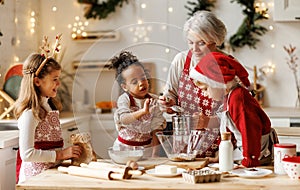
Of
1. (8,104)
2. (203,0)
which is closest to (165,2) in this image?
(203,0)

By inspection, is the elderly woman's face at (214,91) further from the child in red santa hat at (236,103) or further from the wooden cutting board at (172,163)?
the wooden cutting board at (172,163)

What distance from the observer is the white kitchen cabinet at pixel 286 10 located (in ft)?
14.4

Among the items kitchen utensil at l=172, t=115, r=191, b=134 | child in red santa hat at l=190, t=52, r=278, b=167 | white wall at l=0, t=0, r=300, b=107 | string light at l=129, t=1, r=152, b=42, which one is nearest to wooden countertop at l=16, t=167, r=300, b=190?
child in red santa hat at l=190, t=52, r=278, b=167

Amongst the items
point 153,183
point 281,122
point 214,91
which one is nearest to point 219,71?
point 214,91

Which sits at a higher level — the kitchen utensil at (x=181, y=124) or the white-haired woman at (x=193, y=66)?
the white-haired woman at (x=193, y=66)

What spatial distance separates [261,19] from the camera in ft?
15.3

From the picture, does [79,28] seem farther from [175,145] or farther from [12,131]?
[175,145]

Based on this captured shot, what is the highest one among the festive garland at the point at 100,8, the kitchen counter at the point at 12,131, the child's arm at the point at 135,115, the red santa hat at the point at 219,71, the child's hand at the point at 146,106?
the festive garland at the point at 100,8

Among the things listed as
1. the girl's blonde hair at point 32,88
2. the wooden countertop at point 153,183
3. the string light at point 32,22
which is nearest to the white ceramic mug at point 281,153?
the wooden countertop at point 153,183

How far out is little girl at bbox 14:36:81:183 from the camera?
2520mm

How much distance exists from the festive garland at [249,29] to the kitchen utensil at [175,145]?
2394 millimetres

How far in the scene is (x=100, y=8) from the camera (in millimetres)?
→ 4852

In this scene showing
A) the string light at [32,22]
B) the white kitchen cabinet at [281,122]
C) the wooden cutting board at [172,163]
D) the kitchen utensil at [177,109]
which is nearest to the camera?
the wooden cutting board at [172,163]

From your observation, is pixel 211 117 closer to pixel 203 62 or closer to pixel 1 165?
pixel 203 62
